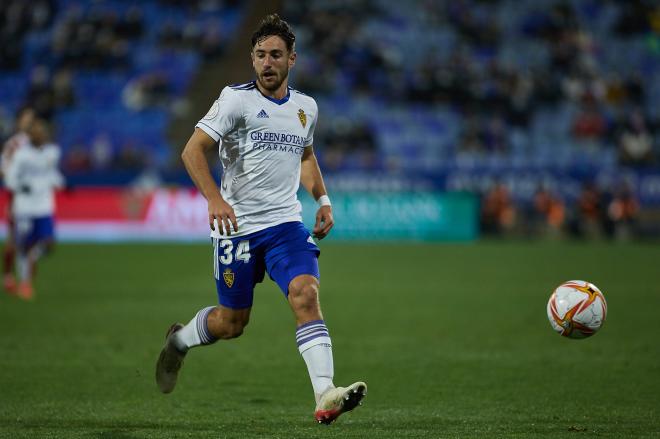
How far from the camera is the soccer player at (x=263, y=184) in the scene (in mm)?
5824

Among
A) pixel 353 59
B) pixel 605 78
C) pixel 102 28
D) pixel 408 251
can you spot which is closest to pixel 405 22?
pixel 353 59

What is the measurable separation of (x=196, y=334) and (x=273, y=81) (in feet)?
5.93

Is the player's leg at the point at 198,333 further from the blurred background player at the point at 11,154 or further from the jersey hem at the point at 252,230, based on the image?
the blurred background player at the point at 11,154

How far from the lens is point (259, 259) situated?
242 inches

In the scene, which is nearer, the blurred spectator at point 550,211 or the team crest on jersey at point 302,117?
the team crest on jersey at point 302,117

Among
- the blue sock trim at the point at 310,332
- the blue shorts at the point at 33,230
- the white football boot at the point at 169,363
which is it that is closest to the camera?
the blue sock trim at the point at 310,332

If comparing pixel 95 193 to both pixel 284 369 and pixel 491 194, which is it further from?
pixel 284 369

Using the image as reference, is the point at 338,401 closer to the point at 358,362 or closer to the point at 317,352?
the point at 317,352

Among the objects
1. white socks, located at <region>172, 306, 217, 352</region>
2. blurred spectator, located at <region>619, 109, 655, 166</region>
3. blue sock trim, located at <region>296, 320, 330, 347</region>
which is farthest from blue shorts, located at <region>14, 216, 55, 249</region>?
blurred spectator, located at <region>619, 109, 655, 166</region>

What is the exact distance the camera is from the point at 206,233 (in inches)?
1049

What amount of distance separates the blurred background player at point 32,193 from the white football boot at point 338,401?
9714 mm

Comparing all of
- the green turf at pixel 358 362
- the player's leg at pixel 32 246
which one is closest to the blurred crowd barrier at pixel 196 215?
the green turf at pixel 358 362

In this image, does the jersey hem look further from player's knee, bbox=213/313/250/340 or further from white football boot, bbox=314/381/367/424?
white football boot, bbox=314/381/367/424

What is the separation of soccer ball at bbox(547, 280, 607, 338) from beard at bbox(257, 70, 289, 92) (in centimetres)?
264
